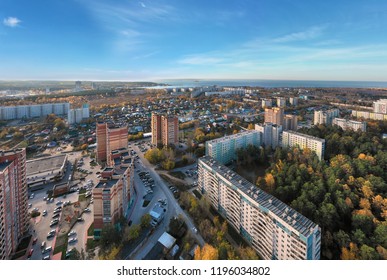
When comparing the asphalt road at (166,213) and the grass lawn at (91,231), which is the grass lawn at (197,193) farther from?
the grass lawn at (91,231)

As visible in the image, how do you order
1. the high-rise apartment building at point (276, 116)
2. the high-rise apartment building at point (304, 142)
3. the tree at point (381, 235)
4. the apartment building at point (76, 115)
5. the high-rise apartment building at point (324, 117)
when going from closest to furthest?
the tree at point (381, 235) → the high-rise apartment building at point (304, 142) → the high-rise apartment building at point (276, 116) → the high-rise apartment building at point (324, 117) → the apartment building at point (76, 115)

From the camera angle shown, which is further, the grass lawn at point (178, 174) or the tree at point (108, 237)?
the grass lawn at point (178, 174)

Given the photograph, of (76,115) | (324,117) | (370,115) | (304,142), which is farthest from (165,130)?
(370,115)

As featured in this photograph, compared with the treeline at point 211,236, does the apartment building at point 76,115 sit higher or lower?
higher

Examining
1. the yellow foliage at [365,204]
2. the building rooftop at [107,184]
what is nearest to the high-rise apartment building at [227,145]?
the building rooftop at [107,184]

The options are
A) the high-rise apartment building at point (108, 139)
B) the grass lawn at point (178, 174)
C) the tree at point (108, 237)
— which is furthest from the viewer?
the high-rise apartment building at point (108, 139)

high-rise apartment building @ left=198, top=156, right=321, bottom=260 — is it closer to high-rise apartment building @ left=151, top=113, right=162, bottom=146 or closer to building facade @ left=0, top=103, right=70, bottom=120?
high-rise apartment building @ left=151, top=113, right=162, bottom=146
